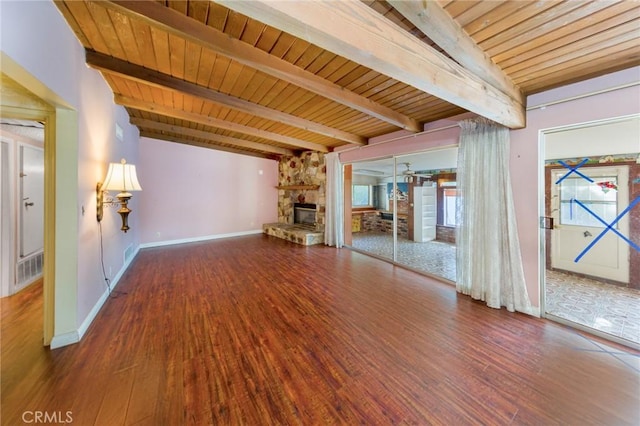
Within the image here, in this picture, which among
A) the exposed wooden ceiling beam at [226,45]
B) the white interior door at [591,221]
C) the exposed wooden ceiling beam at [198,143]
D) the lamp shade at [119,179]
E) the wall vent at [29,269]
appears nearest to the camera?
the exposed wooden ceiling beam at [226,45]

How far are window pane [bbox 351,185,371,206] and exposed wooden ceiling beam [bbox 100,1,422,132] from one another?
605 centimetres

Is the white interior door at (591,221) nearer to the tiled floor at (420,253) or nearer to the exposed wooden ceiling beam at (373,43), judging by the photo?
the tiled floor at (420,253)

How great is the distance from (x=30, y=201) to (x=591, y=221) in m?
8.05

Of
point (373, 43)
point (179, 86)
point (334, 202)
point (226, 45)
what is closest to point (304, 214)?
point (334, 202)

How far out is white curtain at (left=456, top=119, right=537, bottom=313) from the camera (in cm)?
260

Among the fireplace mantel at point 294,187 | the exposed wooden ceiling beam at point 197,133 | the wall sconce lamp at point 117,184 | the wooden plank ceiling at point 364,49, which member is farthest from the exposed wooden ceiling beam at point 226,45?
the exposed wooden ceiling beam at point 197,133

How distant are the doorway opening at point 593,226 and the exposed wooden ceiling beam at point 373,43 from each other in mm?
1303

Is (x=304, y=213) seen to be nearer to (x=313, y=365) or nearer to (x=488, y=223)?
(x=488, y=223)

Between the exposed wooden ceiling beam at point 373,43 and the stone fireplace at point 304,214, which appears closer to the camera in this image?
the exposed wooden ceiling beam at point 373,43

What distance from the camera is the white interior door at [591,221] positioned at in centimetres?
326

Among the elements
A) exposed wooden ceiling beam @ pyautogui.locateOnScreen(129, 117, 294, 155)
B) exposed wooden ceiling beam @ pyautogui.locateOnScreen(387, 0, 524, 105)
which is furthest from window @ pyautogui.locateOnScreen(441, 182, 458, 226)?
exposed wooden ceiling beam @ pyautogui.locateOnScreen(387, 0, 524, 105)

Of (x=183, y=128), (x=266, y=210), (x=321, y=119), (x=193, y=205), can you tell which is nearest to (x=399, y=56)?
(x=321, y=119)

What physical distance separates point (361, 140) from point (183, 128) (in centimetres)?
391

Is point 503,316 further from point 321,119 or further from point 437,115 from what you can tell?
point 321,119
